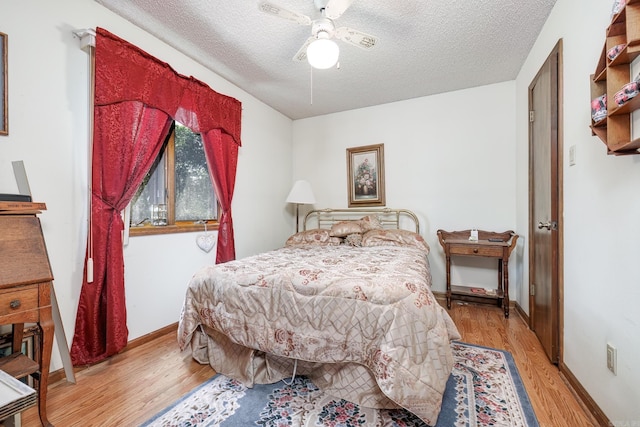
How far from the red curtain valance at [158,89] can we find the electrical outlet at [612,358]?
3245mm

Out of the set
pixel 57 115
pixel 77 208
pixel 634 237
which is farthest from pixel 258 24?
pixel 634 237

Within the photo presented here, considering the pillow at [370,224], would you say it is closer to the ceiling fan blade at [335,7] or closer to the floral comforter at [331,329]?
the floral comforter at [331,329]

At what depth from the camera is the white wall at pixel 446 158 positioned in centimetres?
319

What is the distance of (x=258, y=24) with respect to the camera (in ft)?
7.17

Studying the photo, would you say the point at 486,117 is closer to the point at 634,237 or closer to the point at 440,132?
→ the point at 440,132

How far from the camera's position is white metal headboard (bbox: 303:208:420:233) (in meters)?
3.65

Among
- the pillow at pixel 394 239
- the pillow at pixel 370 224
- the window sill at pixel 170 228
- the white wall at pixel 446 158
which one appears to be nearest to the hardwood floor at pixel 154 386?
the window sill at pixel 170 228

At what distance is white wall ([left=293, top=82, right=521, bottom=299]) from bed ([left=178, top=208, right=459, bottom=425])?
1637mm

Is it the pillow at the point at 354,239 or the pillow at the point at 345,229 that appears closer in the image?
the pillow at the point at 354,239

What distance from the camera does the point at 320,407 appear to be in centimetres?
149

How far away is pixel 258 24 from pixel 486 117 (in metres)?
2.72

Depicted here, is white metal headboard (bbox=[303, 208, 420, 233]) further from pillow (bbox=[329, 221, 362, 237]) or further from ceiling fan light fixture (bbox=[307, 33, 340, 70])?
ceiling fan light fixture (bbox=[307, 33, 340, 70])

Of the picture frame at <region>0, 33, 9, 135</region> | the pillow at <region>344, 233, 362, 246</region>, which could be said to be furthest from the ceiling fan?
the pillow at <region>344, 233, 362, 246</region>

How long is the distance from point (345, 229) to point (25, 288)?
2735 millimetres
